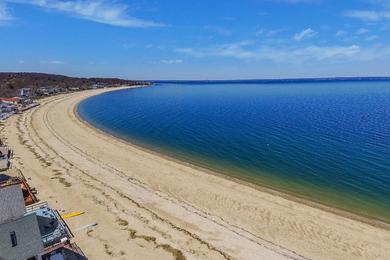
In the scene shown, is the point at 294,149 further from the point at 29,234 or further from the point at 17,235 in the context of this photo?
the point at 17,235

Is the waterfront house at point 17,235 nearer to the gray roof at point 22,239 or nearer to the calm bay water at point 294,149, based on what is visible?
the gray roof at point 22,239

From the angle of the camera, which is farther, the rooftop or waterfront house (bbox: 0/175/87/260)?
the rooftop

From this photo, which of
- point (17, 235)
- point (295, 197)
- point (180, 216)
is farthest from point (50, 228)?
point (295, 197)

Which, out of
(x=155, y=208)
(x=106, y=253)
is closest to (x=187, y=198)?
(x=155, y=208)

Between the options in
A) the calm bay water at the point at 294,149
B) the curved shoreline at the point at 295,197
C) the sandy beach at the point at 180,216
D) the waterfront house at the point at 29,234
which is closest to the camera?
the waterfront house at the point at 29,234

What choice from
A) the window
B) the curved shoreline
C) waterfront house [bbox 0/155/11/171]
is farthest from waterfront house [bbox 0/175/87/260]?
the curved shoreline

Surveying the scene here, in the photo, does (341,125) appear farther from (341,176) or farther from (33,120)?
(33,120)

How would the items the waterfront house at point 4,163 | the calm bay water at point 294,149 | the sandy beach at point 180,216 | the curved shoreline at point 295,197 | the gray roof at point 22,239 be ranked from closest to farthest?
the gray roof at point 22,239 → the sandy beach at point 180,216 → the curved shoreline at point 295,197 → the calm bay water at point 294,149 → the waterfront house at point 4,163

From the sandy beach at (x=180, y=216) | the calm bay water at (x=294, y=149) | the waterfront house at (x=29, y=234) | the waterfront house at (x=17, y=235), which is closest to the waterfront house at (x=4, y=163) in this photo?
the sandy beach at (x=180, y=216)

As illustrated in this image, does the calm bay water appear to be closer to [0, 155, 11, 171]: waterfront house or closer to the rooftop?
[0, 155, 11, 171]: waterfront house
